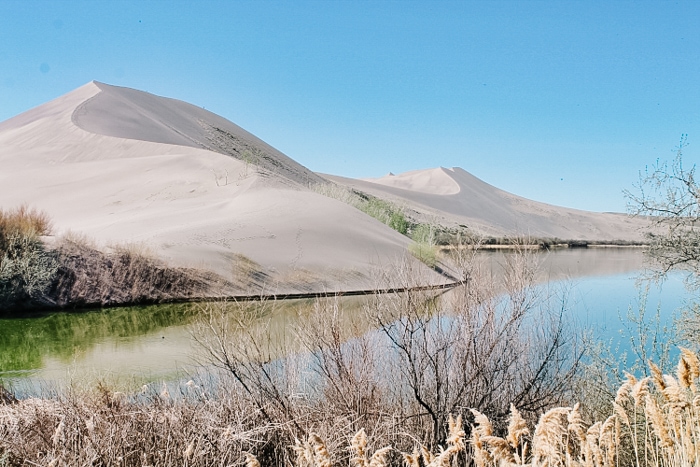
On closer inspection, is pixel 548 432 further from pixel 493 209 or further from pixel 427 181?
pixel 427 181

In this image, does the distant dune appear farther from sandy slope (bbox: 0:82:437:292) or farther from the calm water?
the calm water

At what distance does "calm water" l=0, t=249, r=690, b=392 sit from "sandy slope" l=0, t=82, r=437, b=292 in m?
4.19

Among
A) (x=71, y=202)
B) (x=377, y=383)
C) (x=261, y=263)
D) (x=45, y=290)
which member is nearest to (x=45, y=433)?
(x=377, y=383)

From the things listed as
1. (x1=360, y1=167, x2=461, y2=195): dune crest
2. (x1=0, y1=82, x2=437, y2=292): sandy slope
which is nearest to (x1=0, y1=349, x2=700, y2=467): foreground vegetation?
(x1=0, y1=82, x2=437, y2=292): sandy slope

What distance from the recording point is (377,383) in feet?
21.1

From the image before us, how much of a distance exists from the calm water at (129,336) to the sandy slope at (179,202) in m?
4.19

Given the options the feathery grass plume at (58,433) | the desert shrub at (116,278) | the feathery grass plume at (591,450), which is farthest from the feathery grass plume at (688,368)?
the desert shrub at (116,278)

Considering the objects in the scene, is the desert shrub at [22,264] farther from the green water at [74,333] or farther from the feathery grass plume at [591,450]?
the feathery grass plume at [591,450]

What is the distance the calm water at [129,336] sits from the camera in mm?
9273

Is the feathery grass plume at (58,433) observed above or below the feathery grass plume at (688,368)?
below

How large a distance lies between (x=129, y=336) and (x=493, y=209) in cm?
10377

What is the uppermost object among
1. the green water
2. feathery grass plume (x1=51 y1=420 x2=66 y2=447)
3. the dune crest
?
the dune crest

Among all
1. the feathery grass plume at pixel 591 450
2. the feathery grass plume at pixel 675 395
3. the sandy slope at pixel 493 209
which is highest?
the sandy slope at pixel 493 209

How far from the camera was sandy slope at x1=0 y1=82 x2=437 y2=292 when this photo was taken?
23.4m
